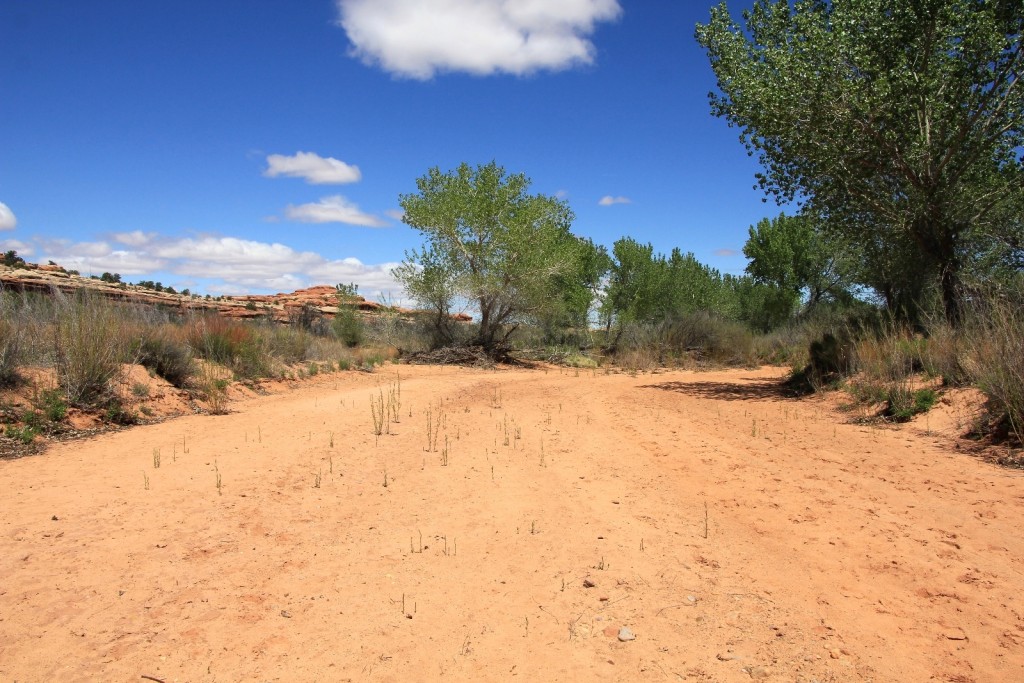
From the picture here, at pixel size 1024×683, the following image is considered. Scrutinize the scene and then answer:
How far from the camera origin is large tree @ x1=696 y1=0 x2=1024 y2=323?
11422mm

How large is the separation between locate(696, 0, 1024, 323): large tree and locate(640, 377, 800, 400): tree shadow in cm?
358

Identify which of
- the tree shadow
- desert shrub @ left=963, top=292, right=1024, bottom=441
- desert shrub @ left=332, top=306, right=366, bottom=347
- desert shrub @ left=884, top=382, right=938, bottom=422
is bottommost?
the tree shadow

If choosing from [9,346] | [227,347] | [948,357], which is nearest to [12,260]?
[227,347]

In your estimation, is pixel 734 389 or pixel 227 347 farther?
pixel 734 389

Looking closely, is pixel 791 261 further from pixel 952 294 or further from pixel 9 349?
pixel 9 349

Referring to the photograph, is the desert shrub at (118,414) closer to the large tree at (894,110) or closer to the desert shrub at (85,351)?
the desert shrub at (85,351)

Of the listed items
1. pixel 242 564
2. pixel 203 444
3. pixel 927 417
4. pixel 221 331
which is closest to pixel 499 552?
pixel 242 564

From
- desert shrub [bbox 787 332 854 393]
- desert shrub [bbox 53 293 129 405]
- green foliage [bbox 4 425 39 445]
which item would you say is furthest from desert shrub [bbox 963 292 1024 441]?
desert shrub [bbox 53 293 129 405]

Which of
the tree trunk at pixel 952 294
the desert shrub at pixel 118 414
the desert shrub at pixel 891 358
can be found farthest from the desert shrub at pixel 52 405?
the tree trunk at pixel 952 294

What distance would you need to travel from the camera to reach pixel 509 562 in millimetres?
4551

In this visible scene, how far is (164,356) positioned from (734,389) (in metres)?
11.9

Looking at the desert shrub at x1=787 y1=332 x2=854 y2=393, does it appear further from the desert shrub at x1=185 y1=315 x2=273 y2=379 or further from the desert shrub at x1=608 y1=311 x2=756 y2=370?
the desert shrub at x1=185 y1=315 x2=273 y2=379

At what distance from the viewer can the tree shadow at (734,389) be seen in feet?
42.5

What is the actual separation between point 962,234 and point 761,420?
7.91 meters
